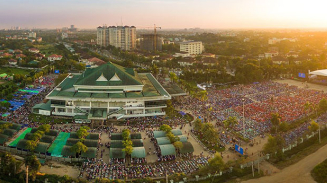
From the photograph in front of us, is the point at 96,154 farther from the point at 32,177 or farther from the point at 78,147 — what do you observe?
the point at 32,177

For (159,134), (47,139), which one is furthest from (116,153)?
(47,139)

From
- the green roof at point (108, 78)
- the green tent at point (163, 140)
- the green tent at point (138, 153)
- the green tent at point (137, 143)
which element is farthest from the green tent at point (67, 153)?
the green roof at point (108, 78)

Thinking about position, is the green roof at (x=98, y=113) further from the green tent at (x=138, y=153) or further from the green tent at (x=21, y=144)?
the green tent at (x=138, y=153)

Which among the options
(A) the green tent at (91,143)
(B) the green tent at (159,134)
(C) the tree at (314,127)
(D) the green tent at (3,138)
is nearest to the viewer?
(A) the green tent at (91,143)

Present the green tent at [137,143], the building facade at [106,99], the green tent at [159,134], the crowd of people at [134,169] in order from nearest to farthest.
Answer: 1. the crowd of people at [134,169]
2. the green tent at [137,143]
3. the green tent at [159,134]
4. the building facade at [106,99]

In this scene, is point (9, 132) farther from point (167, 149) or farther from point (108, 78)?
point (167, 149)

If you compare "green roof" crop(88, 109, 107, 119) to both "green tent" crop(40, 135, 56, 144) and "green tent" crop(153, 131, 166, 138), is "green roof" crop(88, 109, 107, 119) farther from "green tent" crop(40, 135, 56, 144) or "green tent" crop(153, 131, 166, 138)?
"green tent" crop(153, 131, 166, 138)

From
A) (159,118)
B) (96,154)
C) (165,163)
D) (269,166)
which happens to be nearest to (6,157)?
(96,154)
